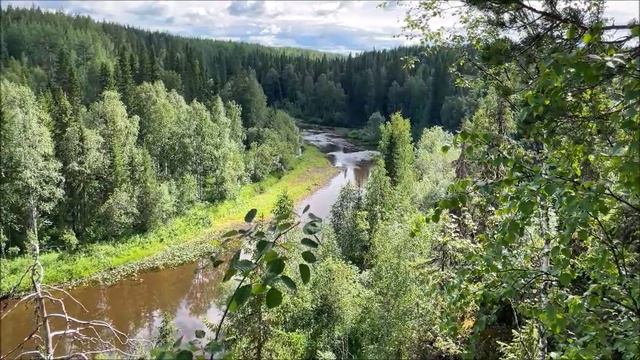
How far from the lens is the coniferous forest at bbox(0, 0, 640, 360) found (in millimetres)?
3188

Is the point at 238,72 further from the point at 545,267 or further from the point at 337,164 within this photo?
the point at 545,267

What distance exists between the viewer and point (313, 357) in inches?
776

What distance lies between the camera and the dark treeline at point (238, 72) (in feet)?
183

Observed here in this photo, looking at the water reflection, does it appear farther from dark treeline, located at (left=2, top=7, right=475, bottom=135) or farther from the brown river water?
the brown river water

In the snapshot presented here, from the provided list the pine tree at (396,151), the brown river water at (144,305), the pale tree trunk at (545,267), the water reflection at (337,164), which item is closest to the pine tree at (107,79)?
the water reflection at (337,164)

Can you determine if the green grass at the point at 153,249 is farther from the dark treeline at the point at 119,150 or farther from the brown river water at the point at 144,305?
the brown river water at the point at 144,305

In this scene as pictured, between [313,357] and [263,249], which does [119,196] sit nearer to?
[313,357]

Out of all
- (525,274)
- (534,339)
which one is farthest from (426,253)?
(525,274)

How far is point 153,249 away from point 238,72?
43.0 meters

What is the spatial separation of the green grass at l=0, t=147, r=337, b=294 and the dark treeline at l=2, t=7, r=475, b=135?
46.8 ft

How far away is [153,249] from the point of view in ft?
115

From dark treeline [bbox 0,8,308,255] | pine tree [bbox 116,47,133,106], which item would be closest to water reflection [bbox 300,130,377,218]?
dark treeline [bbox 0,8,308,255]

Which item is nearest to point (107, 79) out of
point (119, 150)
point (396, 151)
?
point (119, 150)

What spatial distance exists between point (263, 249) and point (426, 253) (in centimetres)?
1612
